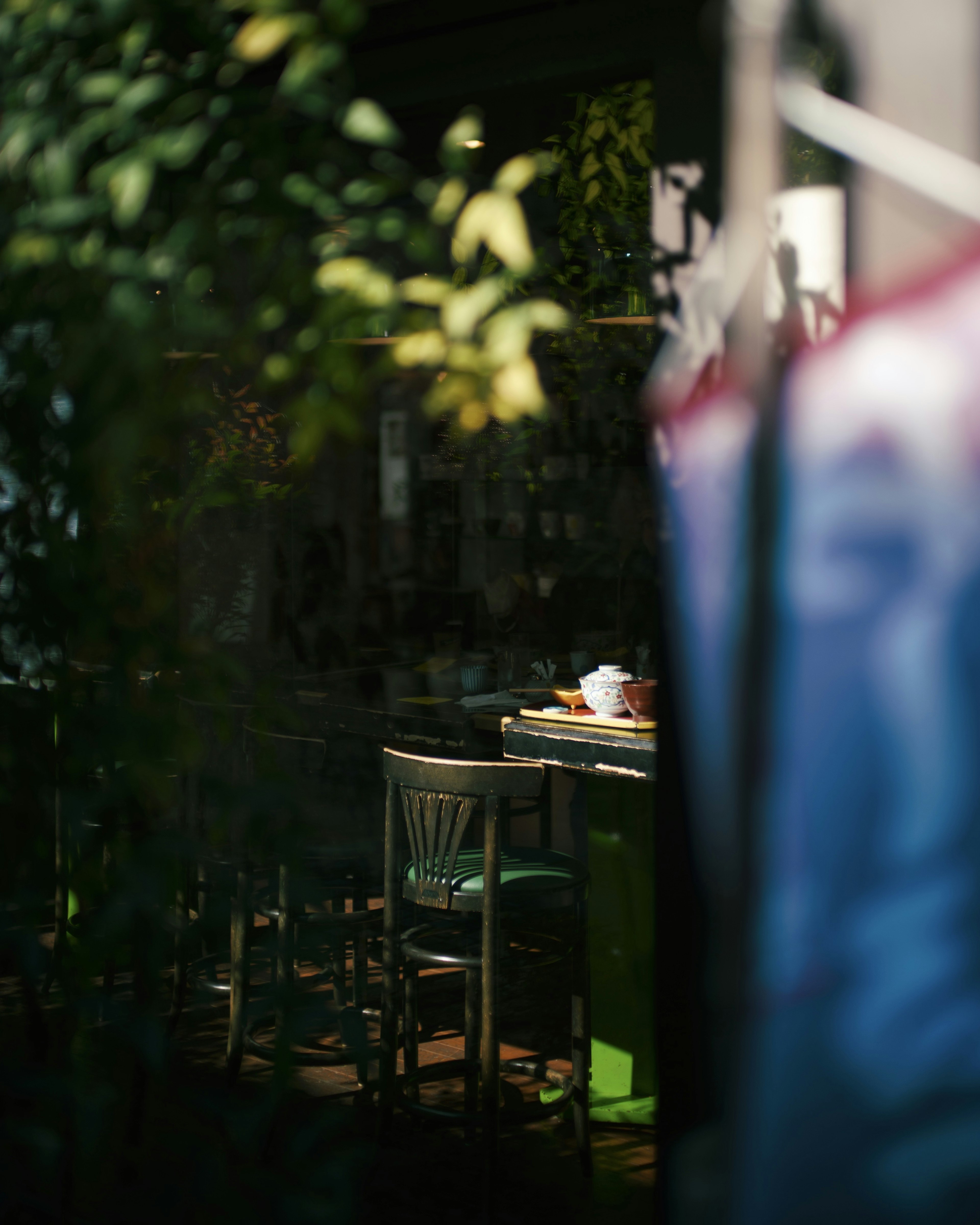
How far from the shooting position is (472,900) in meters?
2.76

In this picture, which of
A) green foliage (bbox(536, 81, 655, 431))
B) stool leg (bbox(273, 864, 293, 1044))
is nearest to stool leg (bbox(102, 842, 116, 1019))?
stool leg (bbox(273, 864, 293, 1044))

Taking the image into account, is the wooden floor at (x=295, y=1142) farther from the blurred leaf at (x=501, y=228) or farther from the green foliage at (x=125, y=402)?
the blurred leaf at (x=501, y=228)

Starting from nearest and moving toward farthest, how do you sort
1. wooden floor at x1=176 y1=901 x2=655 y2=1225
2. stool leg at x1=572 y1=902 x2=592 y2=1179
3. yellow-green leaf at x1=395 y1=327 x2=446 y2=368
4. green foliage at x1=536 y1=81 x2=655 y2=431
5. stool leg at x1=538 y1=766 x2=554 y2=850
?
yellow-green leaf at x1=395 y1=327 x2=446 y2=368, wooden floor at x1=176 y1=901 x2=655 y2=1225, stool leg at x1=572 y1=902 x2=592 y2=1179, green foliage at x1=536 y1=81 x2=655 y2=431, stool leg at x1=538 y1=766 x2=554 y2=850

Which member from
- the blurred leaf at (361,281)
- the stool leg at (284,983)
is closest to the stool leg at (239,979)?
the stool leg at (284,983)

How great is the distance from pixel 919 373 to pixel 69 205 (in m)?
1.13

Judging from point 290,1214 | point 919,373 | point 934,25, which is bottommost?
point 290,1214

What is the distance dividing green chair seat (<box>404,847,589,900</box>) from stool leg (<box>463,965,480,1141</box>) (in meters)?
0.26

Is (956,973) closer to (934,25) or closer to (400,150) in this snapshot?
(934,25)

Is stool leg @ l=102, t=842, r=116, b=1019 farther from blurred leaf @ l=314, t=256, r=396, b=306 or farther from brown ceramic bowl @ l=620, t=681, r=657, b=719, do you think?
brown ceramic bowl @ l=620, t=681, r=657, b=719

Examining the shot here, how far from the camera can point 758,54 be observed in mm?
1846

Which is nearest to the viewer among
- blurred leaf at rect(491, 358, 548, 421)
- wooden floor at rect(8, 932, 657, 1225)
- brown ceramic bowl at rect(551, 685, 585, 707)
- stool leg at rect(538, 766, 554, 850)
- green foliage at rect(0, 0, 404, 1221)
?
blurred leaf at rect(491, 358, 548, 421)

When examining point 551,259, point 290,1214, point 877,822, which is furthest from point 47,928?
point 551,259

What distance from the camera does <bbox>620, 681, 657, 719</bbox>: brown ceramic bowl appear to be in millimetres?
2992

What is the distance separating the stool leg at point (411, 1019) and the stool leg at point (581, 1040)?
1.41 feet
